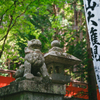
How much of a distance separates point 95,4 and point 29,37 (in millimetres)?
4512

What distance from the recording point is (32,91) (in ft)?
8.34

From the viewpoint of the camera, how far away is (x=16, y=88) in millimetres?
2656

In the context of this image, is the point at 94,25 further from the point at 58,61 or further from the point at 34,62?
the point at 34,62

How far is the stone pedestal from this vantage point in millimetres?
2506

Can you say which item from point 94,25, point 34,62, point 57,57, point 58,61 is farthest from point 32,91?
point 58,61

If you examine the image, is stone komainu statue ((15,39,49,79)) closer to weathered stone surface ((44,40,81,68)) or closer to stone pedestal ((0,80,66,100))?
stone pedestal ((0,80,66,100))

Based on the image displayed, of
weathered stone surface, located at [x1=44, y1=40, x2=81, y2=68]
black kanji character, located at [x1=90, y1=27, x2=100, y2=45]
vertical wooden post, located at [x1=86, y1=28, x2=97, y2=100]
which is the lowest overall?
vertical wooden post, located at [x1=86, y1=28, x2=97, y2=100]

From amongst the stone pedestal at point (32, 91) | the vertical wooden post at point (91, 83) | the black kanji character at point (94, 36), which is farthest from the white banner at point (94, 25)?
the vertical wooden post at point (91, 83)

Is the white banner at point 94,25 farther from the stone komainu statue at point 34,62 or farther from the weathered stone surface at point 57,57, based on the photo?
the stone komainu statue at point 34,62

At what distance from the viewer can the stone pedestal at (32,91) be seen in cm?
251

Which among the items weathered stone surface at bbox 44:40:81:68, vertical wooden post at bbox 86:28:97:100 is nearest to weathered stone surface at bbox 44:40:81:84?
weathered stone surface at bbox 44:40:81:68

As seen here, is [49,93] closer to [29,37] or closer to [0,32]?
[0,32]

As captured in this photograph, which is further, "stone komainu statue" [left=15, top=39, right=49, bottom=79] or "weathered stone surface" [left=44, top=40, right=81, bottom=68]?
"weathered stone surface" [left=44, top=40, right=81, bottom=68]

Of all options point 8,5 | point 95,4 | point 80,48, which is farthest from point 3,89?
point 80,48
